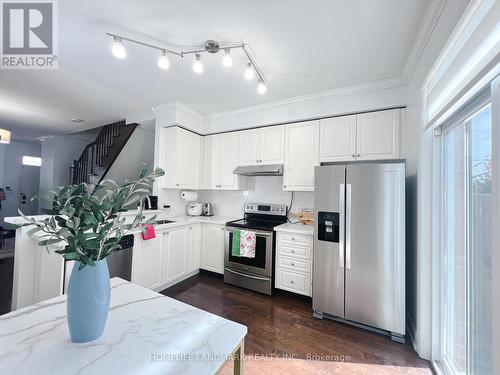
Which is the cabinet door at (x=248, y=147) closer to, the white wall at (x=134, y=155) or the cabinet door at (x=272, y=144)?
the cabinet door at (x=272, y=144)

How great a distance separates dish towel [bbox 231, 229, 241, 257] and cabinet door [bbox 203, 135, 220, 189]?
945 mm

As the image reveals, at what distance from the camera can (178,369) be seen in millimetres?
608

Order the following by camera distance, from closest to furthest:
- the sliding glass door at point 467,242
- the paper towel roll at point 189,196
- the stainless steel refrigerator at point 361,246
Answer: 1. the sliding glass door at point 467,242
2. the stainless steel refrigerator at point 361,246
3. the paper towel roll at point 189,196

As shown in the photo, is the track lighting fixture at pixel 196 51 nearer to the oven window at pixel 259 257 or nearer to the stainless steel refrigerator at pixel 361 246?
the stainless steel refrigerator at pixel 361 246

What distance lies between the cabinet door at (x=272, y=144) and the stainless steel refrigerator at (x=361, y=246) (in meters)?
0.84

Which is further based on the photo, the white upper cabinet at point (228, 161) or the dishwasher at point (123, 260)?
the white upper cabinet at point (228, 161)

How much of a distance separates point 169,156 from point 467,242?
331 cm

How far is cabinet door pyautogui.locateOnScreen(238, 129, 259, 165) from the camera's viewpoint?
316cm

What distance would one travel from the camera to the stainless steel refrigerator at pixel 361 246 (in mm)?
1915

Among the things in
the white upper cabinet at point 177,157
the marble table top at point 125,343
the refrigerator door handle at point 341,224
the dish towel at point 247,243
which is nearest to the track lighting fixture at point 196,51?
the white upper cabinet at point 177,157

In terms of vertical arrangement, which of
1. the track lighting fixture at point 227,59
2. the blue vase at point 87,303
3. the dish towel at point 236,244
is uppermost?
the track lighting fixture at point 227,59

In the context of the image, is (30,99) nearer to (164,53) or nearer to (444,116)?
(164,53)

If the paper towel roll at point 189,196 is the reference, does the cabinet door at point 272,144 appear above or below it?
above

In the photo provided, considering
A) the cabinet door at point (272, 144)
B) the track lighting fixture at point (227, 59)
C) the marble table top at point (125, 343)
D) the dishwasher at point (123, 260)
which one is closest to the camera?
the marble table top at point (125, 343)
